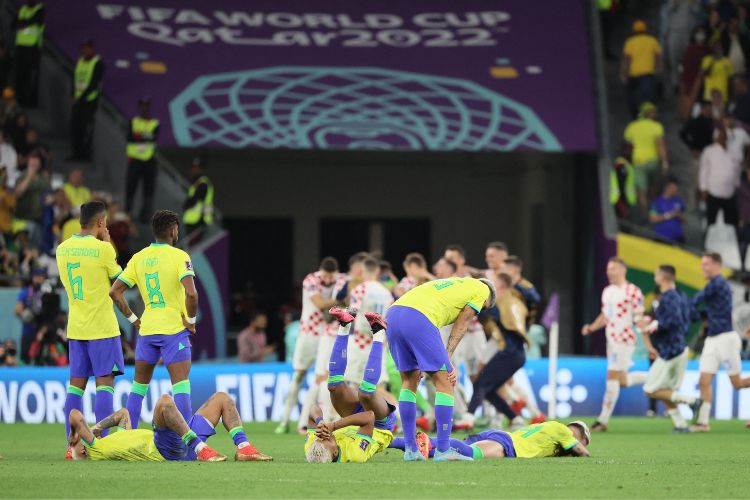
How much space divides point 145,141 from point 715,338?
40.0ft

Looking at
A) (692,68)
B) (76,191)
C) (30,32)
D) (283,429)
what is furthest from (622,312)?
(30,32)

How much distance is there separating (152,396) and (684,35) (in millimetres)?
15001

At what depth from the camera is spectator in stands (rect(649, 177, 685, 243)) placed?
27797mm

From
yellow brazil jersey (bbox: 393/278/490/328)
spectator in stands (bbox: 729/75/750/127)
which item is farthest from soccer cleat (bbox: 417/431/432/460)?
spectator in stands (bbox: 729/75/750/127)

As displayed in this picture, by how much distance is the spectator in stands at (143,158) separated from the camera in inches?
1076

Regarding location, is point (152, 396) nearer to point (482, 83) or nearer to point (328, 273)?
point (328, 273)

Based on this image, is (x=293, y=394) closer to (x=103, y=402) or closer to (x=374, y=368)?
(x=103, y=402)

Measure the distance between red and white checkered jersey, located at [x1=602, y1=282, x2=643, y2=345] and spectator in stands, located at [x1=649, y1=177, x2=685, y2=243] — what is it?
25.6ft

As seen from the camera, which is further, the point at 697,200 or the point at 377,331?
the point at 697,200

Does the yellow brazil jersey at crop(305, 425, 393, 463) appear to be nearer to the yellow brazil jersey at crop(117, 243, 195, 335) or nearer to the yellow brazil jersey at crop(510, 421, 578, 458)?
the yellow brazil jersey at crop(510, 421, 578, 458)

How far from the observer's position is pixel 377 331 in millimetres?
12961

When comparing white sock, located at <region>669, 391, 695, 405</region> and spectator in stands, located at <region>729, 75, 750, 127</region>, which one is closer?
white sock, located at <region>669, 391, 695, 405</region>

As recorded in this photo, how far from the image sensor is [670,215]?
27812 mm

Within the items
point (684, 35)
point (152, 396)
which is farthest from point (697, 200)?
point (152, 396)
